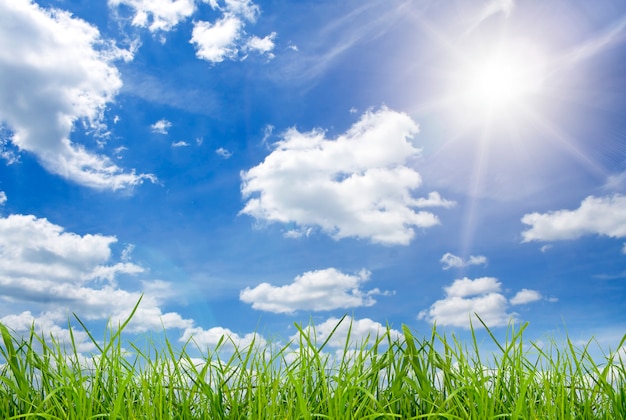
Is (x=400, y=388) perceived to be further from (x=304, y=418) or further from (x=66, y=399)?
(x=66, y=399)

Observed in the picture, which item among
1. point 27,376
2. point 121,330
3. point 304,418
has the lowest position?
point 304,418

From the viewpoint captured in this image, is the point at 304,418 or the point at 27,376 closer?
the point at 304,418

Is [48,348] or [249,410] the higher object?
[48,348]

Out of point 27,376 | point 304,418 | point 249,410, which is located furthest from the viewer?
point 27,376

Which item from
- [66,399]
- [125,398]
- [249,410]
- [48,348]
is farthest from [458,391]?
[48,348]

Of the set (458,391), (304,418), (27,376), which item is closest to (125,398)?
(27,376)

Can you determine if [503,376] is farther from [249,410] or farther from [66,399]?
[66,399]

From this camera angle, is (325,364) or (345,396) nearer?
(345,396)

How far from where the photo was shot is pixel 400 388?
3018mm

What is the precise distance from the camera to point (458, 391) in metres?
2.92

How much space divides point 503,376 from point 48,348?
233 centimetres

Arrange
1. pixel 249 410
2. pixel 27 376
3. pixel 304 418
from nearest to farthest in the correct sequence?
pixel 304 418 < pixel 249 410 < pixel 27 376

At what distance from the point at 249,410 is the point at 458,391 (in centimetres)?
101

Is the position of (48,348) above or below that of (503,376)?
above
